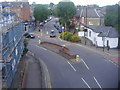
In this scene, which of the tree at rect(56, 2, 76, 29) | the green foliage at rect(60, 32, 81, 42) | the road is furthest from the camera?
the tree at rect(56, 2, 76, 29)

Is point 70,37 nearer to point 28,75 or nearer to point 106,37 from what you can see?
point 106,37

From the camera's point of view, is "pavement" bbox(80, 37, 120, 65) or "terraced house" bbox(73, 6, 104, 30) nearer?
"pavement" bbox(80, 37, 120, 65)

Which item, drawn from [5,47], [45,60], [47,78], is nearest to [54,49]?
[45,60]

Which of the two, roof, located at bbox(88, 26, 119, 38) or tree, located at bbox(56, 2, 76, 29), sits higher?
tree, located at bbox(56, 2, 76, 29)

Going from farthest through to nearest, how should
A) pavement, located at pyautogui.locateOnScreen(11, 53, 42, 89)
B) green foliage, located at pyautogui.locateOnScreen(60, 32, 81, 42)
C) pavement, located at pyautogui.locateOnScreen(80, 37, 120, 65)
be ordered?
1. green foliage, located at pyautogui.locateOnScreen(60, 32, 81, 42)
2. pavement, located at pyautogui.locateOnScreen(80, 37, 120, 65)
3. pavement, located at pyautogui.locateOnScreen(11, 53, 42, 89)

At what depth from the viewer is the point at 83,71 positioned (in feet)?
38.7

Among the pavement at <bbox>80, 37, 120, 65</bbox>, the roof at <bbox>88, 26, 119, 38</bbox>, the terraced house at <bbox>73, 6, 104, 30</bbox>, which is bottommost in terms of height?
the pavement at <bbox>80, 37, 120, 65</bbox>

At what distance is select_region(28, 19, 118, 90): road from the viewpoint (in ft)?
32.8

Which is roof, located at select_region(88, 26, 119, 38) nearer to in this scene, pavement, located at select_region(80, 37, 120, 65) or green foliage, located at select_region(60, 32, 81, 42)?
pavement, located at select_region(80, 37, 120, 65)

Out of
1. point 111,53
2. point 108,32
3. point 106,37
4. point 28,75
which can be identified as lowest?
point 28,75

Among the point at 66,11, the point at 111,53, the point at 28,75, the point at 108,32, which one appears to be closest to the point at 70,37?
the point at 108,32

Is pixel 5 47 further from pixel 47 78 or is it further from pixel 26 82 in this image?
pixel 47 78

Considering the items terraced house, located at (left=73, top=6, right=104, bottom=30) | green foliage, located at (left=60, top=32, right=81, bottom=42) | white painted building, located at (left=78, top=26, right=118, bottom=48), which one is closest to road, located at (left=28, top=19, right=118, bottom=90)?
white painted building, located at (left=78, top=26, right=118, bottom=48)

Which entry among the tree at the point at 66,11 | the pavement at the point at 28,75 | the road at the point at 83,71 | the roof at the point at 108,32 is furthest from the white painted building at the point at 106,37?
the tree at the point at 66,11
